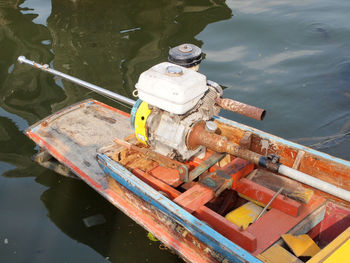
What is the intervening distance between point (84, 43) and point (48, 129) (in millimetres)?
3643

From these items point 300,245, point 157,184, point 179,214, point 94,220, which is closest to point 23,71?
point 94,220

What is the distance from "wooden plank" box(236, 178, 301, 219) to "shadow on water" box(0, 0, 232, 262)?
1130mm

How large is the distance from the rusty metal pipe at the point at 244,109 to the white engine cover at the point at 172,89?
0.25 metres

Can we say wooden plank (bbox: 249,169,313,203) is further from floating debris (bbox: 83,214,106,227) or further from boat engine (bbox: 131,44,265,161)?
floating debris (bbox: 83,214,106,227)

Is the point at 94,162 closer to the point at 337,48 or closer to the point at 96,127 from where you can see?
the point at 96,127

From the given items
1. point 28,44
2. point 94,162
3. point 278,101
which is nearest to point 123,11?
point 28,44

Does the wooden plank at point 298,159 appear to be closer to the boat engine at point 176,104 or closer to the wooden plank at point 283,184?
the wooden plank at point 283,184

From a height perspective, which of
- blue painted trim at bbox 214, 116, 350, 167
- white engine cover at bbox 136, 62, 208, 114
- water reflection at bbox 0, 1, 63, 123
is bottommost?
water reflection at bbox 0, 1, 63, 123

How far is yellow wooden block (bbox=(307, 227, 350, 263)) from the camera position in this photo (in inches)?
89.2

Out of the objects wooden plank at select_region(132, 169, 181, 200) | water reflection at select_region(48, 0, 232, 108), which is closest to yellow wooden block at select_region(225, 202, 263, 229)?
wooden plank at select_region(132, 169, 181, 200)

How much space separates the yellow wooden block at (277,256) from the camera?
2539 millimetres

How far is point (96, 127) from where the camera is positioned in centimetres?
502

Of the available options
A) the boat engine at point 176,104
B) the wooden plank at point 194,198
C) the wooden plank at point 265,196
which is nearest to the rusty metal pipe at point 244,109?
the boat engine at point 176,104

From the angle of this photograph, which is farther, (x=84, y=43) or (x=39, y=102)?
(x=84, y=43)
